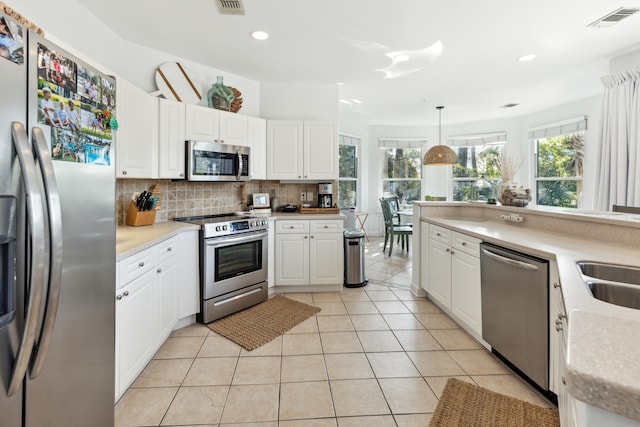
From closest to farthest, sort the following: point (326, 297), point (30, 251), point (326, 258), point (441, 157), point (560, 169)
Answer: point (30, 251)
point (326, 297)
point (326, 258)
point (441, 157)
point (560, 169)

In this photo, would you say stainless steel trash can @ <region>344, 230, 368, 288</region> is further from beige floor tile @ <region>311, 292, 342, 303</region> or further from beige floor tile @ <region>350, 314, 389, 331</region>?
beige floor tile @ <region>350, 314, 389, 331</region>

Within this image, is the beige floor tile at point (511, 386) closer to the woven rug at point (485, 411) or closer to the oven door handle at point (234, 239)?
the woven rug at point (485, 411)

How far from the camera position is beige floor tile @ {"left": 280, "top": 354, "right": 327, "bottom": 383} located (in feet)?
6.98

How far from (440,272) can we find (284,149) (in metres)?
2.30

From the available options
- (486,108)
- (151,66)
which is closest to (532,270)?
(151,66)

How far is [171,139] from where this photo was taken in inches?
120

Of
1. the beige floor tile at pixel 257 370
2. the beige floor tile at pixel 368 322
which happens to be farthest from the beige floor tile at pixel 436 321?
the beige floor tile at pixel 257 370

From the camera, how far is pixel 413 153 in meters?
7.79

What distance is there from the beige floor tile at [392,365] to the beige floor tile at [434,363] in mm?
55

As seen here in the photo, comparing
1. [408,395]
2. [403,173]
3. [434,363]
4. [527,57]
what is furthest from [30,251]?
[403,173]

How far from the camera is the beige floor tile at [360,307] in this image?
329cm

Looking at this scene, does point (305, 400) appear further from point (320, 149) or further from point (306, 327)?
point (320, 149)

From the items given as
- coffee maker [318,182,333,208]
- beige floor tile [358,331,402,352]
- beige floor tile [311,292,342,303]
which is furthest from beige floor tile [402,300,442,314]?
coffee maker [318,182,333,208]

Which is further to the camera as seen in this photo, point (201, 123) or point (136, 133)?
point (201, 123)
